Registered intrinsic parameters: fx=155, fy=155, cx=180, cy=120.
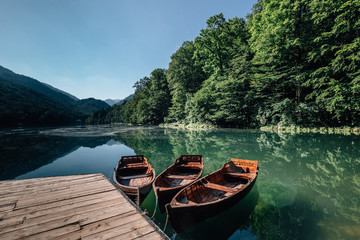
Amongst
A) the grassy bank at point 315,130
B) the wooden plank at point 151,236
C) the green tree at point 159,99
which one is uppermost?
the green tree at point 159,99

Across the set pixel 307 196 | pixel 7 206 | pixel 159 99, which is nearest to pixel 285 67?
pixel 307 196

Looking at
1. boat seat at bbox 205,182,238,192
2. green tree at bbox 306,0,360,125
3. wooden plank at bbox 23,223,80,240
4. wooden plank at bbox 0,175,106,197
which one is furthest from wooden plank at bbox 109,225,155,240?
green tree at bbox 306,0,360,125

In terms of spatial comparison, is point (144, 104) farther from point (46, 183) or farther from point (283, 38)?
point (46, 183)

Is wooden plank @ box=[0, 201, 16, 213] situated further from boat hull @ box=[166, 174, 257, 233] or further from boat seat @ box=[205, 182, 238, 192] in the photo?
boat seat @ box=[205, 182, 238, 192]

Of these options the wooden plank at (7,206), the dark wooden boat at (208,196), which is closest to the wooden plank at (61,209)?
the wooden plank at (7,206)

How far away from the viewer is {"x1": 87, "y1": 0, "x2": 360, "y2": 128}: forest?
612 inches

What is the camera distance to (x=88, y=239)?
2.21m

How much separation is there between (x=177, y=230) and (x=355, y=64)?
72.3 feet

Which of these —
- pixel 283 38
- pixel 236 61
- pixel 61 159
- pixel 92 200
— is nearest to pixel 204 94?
pixel 236 61

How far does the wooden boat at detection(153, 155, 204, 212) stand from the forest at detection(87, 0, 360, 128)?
57.0ft

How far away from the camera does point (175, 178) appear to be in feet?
20.1

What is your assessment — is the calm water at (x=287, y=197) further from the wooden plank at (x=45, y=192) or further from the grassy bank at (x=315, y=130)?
the grassy bank at (x=315, y=130)

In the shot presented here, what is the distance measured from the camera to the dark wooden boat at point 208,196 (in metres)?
3.48

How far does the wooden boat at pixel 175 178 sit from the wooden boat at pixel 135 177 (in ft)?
1.48
